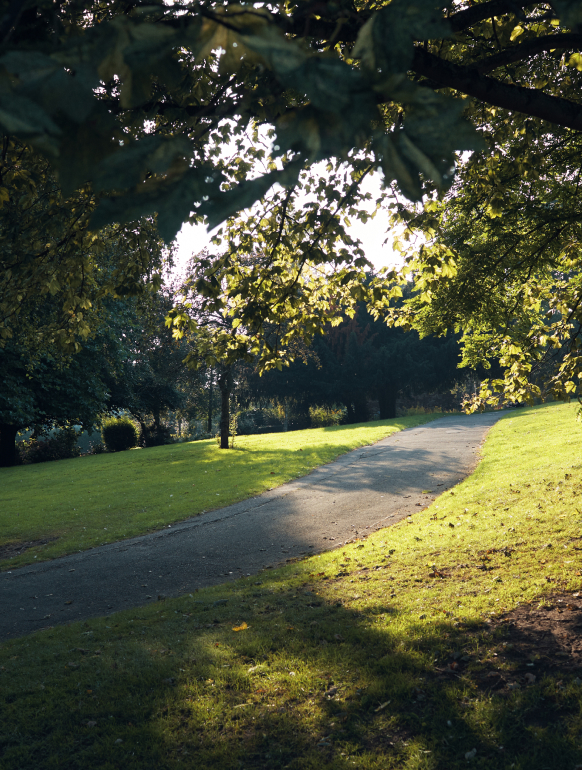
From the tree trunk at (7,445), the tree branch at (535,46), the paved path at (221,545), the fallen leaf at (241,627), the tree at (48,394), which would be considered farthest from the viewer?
the tree trunk at (7,445)

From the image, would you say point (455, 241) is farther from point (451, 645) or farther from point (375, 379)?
point (375, 379)

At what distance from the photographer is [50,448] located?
2930 centimetres

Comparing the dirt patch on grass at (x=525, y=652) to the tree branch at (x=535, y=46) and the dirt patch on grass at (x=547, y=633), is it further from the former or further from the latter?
the tree branch at (x=535, y=46)

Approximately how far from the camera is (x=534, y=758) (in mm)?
3203

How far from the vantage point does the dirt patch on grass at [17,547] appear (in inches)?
376

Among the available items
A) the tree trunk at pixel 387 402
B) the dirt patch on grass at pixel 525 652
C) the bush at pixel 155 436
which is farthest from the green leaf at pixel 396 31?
the tree trunk at pixel 387 402

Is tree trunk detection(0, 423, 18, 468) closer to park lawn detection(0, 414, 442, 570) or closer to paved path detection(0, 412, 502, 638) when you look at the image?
park lawn detection(0, 414, 442, 570)

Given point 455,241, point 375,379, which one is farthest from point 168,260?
point 375,379

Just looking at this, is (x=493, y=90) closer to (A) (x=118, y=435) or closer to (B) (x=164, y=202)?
(B) (x=164, y=202)

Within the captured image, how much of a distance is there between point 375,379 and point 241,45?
40993mm

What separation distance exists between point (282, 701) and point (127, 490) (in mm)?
12382

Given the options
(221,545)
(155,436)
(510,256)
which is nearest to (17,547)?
(221,545)

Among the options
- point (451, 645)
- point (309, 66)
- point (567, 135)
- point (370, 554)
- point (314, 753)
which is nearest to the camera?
point (309, 66)

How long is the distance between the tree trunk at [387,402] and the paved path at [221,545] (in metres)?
27.7
